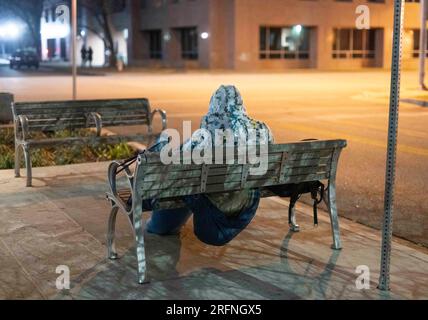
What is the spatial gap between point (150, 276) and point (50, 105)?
16.4 feet

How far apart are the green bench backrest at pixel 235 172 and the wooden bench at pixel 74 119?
11.9ft

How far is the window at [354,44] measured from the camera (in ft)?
174

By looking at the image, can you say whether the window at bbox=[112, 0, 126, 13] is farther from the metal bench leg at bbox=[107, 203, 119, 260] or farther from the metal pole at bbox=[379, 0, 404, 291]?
the metal pole at bbox=[379, 0, 404, 291]

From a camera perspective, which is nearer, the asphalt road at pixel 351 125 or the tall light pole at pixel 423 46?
the asphalt road at pixel 351 125

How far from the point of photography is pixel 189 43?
177 feet

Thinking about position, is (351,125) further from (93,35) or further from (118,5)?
(93,35)

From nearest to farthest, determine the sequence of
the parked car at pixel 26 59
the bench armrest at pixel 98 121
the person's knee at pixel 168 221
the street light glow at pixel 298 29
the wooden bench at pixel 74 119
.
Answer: the person's knee at pixel 168 221 → the wooden bench at pixel 74 119 → the bench armrest at pixel 98 121 → the street light glow at pixel 298 29 → the parked car at pixel 26 59

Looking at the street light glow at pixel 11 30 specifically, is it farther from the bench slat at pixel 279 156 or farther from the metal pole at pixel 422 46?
the bench slat at pixel 279 156

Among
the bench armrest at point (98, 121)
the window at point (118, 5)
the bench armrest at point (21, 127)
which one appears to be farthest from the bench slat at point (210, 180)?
the window at point (118, 5)

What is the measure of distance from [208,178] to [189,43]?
49975mm

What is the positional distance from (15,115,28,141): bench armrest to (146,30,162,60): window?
164 ft

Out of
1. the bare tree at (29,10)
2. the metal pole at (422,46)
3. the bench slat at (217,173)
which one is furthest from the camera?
the bare tree at (29,10)

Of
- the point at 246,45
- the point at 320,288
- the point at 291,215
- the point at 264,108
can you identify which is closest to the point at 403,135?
the point at 264,108

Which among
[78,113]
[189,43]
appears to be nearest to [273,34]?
[189,43]
